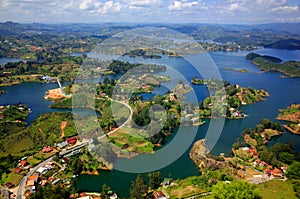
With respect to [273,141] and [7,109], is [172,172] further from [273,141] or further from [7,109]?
[7,109]

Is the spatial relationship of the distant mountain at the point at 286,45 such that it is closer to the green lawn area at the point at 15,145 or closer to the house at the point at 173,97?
the house at the point at 173,97

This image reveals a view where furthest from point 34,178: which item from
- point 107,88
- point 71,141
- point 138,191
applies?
point 107,88

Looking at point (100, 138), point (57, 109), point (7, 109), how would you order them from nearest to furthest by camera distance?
1. point (100, 138)
2. point (7, 109)
3. point (57, 109)

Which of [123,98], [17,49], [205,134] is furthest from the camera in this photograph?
[17,49]

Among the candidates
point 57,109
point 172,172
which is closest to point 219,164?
point 172,172

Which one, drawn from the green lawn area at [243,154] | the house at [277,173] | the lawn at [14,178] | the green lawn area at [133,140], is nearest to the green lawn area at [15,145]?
the lawn at [14,178]

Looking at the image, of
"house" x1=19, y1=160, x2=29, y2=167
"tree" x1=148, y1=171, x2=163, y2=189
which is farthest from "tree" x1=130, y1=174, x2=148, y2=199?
"house" x1=19, y1=160, x2=29, y2=167
